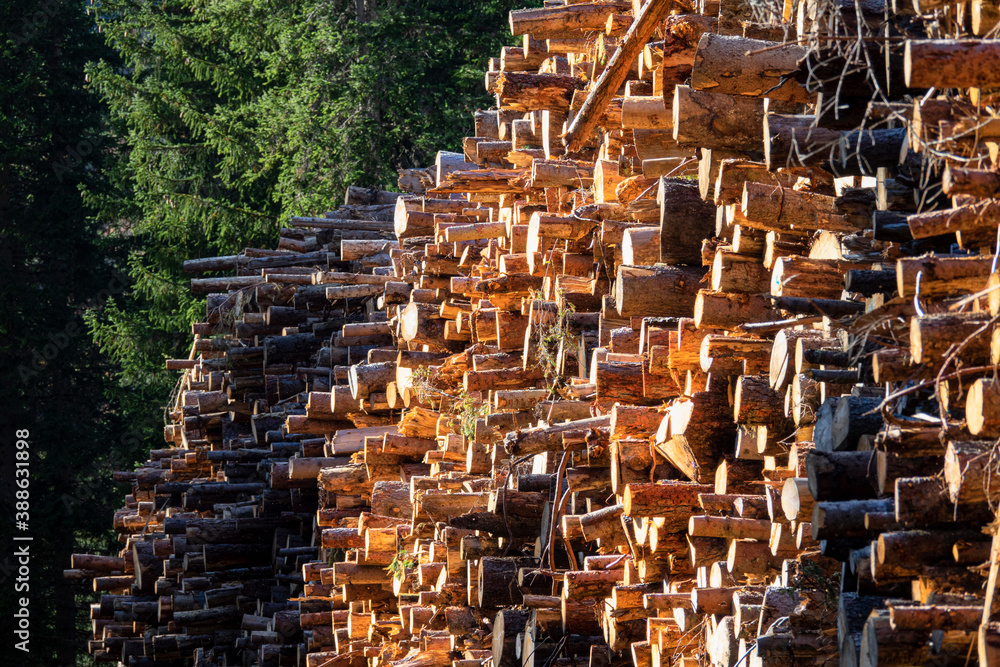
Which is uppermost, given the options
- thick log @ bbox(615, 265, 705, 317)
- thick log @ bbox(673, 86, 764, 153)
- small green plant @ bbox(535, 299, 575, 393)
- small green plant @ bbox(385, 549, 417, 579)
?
thick log @ bbox(673, 86, 764, 153)

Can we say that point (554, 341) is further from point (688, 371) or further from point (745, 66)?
point (745, 66)

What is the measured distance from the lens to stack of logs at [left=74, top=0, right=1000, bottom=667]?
3.22 meters

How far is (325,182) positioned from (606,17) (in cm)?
1716

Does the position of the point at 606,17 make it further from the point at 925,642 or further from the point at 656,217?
the point at 925,642

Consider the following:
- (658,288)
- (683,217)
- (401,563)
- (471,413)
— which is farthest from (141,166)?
(683,217)

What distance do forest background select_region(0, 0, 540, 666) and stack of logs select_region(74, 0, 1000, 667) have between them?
13352 millimetres

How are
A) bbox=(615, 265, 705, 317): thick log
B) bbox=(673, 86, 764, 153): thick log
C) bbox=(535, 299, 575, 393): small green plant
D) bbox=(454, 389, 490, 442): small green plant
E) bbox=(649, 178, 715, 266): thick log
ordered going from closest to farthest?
1. bbox=(673, 86, 764, 153): thick log
2. bbox=(649, 178, 715, 266): thick log
3. bbox=(615, 265, 705, 317): thick log
4. bbox=(535, 299, 575, 393): small green plant
5. bbox=(454, 389, 490, 442): small green plant

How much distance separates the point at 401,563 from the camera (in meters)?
8.00

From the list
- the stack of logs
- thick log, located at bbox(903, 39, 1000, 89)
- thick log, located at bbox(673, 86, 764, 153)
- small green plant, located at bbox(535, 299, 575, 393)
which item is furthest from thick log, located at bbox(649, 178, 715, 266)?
thick log, located at bbox(903, 39, 1000, 89)

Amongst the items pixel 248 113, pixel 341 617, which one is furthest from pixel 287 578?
pixel 248 113

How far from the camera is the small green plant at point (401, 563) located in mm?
7906

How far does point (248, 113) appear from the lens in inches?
1048

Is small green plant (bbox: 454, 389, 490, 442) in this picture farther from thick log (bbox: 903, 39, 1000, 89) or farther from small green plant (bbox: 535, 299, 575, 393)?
thick log (bbox: 903, 39, 1000, 89)

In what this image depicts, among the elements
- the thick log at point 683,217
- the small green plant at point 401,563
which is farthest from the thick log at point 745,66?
the small green plant at point 401,563
